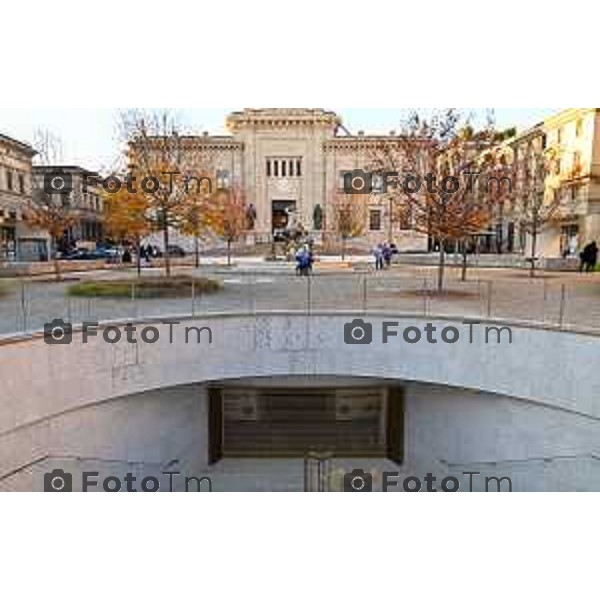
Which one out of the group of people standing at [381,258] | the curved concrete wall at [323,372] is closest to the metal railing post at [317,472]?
the curved concrete wall at [323,372]

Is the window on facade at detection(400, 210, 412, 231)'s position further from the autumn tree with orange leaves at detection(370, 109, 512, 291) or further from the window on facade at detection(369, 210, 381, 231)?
the window on facade at detection(369, 210, 381, 231)

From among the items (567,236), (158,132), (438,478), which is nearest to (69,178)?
(158,132)

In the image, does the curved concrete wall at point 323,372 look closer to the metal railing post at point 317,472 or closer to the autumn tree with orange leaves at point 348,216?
the metal railing post at point 317,472

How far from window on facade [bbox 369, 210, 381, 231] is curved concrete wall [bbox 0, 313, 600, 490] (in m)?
39.5

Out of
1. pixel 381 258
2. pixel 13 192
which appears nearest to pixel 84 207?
pixel 13 192

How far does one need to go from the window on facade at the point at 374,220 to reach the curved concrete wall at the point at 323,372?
3946 centimetres

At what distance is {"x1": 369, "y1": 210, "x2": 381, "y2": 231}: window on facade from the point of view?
48.8 m

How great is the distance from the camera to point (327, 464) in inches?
436

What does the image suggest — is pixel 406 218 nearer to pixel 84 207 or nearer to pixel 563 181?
pixel 563 181

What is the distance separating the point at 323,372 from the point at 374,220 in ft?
134

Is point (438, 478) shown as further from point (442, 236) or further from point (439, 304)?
point (442, 236)

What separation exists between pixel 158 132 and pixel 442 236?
956 centimetres

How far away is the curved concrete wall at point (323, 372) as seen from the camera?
306 inches

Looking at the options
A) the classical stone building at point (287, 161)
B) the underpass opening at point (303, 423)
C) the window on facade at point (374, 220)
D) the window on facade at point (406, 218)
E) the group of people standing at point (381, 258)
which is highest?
the classical stone building at point (287, 161)
